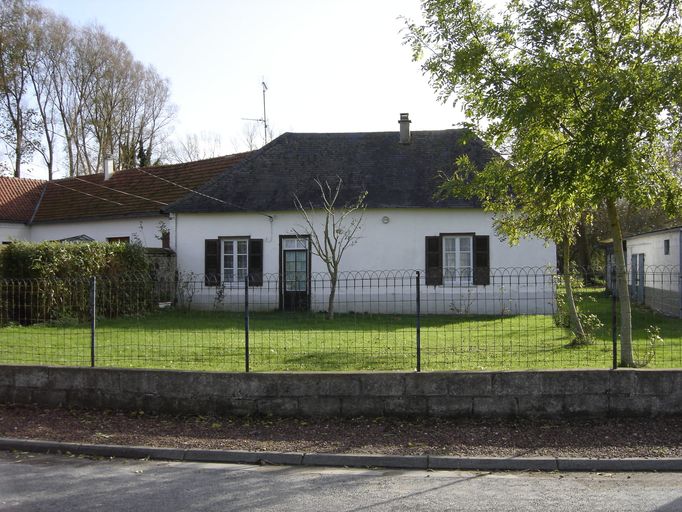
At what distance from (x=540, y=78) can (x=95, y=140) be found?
122 ft

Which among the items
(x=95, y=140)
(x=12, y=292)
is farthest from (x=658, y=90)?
(x=95, y=140)

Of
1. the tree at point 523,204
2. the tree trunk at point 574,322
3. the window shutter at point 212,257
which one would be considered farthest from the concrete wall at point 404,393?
the window shutter at point 212,257

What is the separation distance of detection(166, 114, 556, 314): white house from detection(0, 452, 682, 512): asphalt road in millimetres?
12374

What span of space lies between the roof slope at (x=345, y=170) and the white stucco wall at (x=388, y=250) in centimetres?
40

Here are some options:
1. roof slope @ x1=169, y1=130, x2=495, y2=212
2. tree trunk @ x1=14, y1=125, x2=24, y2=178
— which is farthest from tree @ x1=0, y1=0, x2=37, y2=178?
roof slope @ x1=169, y1=130, x2=495, y2=212

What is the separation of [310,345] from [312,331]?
1.13 metres

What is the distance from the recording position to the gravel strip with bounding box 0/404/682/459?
266 inches

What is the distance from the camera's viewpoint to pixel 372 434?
7281mm

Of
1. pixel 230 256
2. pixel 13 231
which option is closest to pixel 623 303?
pixel 230 256

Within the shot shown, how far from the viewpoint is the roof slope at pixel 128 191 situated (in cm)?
2559

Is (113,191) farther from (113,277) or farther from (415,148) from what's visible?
(415,148)

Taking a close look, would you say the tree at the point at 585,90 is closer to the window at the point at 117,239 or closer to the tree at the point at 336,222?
the tree at the point at 336,222

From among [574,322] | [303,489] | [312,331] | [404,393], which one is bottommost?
[303,489]

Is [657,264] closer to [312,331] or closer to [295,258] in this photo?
[295,258]
